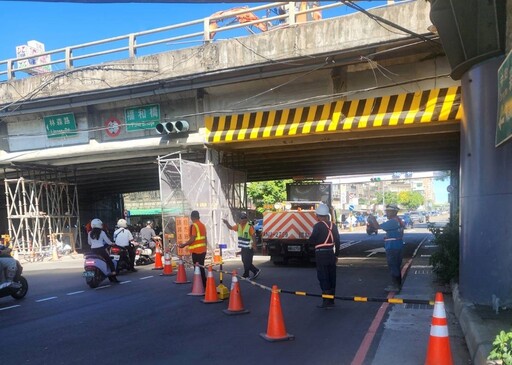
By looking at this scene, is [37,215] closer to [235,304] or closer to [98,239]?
[98,239]

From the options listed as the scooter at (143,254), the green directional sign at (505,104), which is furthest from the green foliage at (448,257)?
the scooter at (143,254)

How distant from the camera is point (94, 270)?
11086 mm

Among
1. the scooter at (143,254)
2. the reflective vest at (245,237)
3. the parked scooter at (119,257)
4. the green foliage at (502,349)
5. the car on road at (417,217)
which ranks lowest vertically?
the car on road at (417,217)

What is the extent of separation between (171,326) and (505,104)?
556 centimetres

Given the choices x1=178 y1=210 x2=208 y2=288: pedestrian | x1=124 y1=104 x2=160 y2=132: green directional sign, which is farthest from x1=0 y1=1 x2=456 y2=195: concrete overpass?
x1=178 y1=210 x2=208 y2=288: pedestrian

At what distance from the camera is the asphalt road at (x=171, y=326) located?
5.58 m

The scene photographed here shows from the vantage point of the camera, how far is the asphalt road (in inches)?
220

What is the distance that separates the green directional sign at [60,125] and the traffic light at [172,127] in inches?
173

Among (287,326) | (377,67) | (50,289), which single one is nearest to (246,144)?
(377,67)

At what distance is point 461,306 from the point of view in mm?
6539

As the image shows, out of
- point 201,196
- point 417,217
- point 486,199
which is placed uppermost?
point 486,199

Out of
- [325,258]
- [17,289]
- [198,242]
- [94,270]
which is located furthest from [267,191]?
[325,258]

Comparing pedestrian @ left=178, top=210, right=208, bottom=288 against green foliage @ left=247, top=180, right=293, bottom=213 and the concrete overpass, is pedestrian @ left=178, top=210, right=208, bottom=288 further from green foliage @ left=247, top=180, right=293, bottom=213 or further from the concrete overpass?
green foliage @ left=247, top=180, right=293, bottom=213

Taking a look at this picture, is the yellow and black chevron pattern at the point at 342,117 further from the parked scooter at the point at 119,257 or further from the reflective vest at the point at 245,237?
the parked scooter at the point at 119,257
